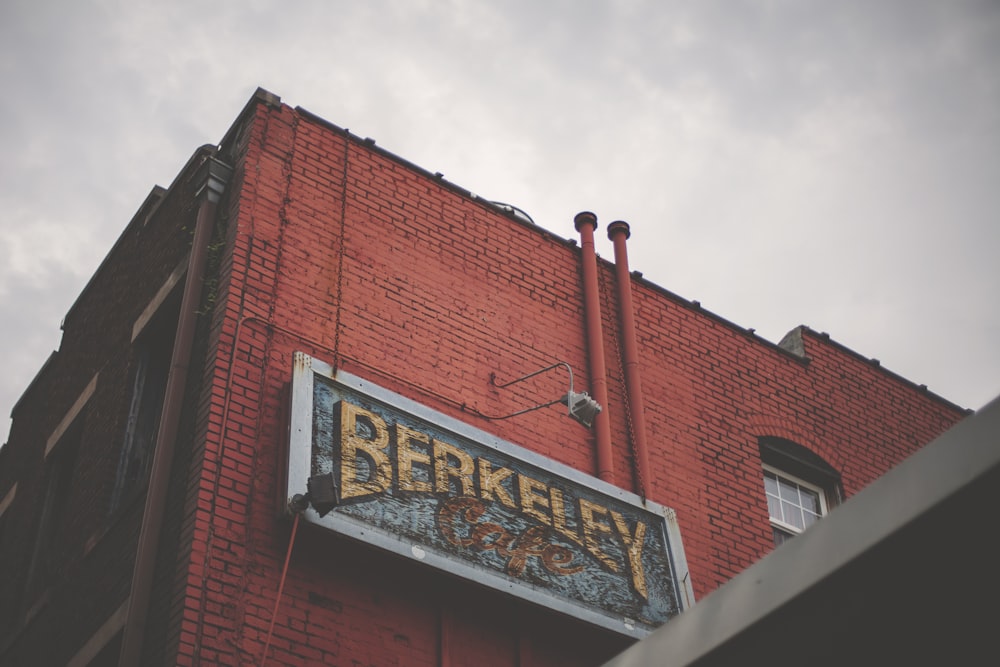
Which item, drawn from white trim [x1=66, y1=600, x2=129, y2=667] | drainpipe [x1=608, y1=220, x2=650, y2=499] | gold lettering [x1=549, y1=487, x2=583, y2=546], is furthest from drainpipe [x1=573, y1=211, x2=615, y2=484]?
white trim [x1=66, y1=600, x2=129, y2=667]

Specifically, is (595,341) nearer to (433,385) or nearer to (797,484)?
(433,385)

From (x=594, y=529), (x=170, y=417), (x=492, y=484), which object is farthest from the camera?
(x=594, y=529)

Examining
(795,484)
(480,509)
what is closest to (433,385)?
(480,509)

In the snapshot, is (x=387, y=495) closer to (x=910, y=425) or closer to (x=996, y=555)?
(x=996, y=555)

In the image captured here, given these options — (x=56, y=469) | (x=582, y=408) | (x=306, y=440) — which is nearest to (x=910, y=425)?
(x=582, y=408)

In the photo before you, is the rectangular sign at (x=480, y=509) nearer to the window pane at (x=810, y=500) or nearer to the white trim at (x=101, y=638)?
the white trim at (x=101, y=638)

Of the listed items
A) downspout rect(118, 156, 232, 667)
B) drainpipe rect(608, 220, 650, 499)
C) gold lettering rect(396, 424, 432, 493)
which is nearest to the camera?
downspout rect(118, 156, 232, 667)

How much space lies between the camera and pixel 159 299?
973cm

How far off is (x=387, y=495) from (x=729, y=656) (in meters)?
3.94

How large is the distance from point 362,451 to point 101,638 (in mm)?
2298

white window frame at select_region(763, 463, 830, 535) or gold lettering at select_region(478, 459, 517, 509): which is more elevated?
white window frame at select_region(763, 463, 830, 535)

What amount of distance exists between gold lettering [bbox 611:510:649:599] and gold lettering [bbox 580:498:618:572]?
0.43ft

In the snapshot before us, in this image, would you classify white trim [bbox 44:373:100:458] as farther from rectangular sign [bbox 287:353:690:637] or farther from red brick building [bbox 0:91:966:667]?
rectangular sign [bbox 287:353:690:637]

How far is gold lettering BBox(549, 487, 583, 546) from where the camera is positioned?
28.5ft
